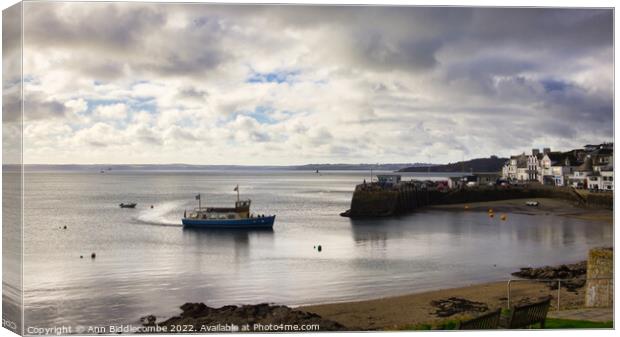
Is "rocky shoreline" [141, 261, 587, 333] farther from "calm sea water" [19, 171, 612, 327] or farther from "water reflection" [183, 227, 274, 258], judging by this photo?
"water reflection" [183, 227, 274, 258]

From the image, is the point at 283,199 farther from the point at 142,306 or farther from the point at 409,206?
the point at 142,306

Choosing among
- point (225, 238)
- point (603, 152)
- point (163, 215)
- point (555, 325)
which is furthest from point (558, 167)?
point (163, 215)

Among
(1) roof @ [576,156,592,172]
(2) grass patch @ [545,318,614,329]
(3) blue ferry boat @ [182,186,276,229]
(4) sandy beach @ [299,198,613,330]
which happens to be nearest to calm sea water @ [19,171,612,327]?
(4) sandy beach @ [299,198,613,330]

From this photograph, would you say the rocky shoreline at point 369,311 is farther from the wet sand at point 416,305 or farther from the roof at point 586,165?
the roof at point 586,165

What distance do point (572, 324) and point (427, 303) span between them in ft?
9.92

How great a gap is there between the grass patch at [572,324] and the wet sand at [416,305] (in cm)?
120

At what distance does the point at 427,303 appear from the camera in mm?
11055

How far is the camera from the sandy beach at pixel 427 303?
32.0 feet

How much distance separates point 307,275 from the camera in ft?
42.1

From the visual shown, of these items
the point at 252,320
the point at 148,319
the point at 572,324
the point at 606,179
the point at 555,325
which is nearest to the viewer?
the point at 555,325

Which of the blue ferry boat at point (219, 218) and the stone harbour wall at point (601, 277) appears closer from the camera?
the stone harbour wall at point (601, 277)

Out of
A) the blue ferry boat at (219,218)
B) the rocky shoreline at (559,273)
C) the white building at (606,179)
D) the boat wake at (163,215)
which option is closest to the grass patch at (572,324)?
the white building at (606,179)

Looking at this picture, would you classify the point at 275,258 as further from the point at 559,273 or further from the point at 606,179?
the point at 606,179

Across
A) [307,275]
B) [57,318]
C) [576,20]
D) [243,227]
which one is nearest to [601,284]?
[576,20]
